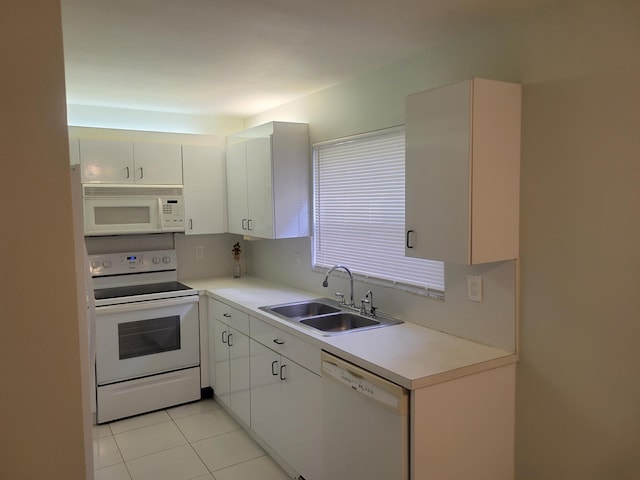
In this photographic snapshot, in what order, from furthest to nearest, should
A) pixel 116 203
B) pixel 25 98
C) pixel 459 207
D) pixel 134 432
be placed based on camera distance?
pixel 116 203
pixel 134 432
pixel 459 207
pixel 25 98

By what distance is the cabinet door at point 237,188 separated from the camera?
13.2ft

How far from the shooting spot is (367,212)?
3.14 metres

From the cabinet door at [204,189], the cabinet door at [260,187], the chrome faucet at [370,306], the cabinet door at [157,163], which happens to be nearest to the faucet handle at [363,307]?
the chrome faucet at [370,306]

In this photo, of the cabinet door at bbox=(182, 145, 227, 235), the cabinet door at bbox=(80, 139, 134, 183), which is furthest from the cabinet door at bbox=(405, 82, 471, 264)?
the cabinet door at bbox=(80, 139, 134, 183)

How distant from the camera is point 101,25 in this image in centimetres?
221

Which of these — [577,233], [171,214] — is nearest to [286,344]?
[577,233]

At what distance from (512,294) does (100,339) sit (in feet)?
9.39

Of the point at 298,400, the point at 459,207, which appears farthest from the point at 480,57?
the point at 298,400

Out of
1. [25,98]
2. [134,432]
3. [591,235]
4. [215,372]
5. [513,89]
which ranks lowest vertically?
[134,432]

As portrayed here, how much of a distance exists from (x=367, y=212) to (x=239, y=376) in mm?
1495

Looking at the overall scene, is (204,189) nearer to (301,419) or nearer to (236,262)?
(236,262)

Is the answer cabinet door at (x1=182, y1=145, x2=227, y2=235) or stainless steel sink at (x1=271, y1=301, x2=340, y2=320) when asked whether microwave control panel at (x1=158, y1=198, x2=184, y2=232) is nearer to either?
cabinet door at (x1=182, y1=145, x2=227, y2=235)

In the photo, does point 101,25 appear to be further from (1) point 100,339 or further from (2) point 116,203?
(1) point 100,339

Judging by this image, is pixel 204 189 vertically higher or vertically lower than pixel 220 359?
higher
